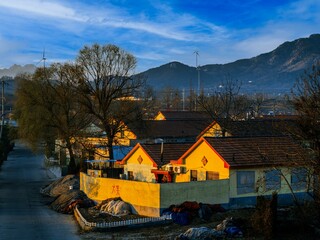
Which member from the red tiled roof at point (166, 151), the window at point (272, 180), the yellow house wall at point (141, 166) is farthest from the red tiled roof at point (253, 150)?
the yellow house wall at point (141, 166)

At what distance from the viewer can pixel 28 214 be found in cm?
2986

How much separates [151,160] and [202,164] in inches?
179

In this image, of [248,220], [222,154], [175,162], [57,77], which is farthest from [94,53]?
[248,220]

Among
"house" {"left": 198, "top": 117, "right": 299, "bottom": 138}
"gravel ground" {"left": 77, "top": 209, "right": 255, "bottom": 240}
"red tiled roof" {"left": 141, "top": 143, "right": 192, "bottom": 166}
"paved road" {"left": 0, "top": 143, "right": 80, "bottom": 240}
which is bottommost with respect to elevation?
"paved road" {"left": 0, "top": 143, "right": 80, "bottom": 240}

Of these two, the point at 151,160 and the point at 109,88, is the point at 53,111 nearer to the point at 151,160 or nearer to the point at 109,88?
the point at 109,88

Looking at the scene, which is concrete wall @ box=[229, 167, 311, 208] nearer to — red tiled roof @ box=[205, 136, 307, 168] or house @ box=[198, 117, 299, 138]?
red tiled roof @ box=[205, 136, 307, 168]

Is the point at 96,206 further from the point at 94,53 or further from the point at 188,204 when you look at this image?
the point at 94,53

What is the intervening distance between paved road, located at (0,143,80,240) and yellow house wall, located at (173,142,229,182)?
304 inches

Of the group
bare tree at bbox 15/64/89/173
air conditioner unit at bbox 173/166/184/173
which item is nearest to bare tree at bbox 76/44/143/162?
bare tree at bbox 15/64/89/173

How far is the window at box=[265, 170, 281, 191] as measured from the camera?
27672 millimetres

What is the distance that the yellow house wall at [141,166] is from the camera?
32500 mm

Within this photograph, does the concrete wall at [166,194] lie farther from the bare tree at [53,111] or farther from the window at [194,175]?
the bare tree at [53,111]

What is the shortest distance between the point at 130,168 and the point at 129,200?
23.7ft

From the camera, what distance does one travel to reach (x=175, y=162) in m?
30.7
